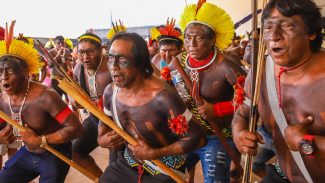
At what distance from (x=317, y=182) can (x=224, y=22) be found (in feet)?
Result: 6.97

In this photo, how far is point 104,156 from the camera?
5.83 m

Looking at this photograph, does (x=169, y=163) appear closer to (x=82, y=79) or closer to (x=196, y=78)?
(x=196, y=78)

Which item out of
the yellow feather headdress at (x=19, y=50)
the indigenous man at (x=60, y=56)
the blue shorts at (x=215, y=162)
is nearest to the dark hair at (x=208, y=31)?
the blue shorts at (x=215, y=162)

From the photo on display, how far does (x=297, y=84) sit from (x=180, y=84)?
1.79m

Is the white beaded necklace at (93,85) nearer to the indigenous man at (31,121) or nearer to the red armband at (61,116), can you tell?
the indigenous man at (31,121)

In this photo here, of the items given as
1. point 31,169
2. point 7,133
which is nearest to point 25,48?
point 7,133

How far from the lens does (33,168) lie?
3240 millimetres

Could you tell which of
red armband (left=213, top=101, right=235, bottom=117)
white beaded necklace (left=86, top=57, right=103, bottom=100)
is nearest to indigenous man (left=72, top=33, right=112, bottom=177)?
white beaded necklace (left=86, top=57, right=103, bottom=100)

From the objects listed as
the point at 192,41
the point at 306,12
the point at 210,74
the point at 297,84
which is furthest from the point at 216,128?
the point at 306,12

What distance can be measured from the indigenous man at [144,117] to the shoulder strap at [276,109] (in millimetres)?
624

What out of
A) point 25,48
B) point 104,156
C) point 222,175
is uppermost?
point 25,48

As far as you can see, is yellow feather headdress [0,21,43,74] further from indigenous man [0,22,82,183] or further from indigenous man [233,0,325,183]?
indigenous man [233,0,325,183]

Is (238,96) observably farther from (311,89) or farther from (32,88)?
(32,88)

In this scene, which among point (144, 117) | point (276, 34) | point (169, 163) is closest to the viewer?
point (276, 34)
